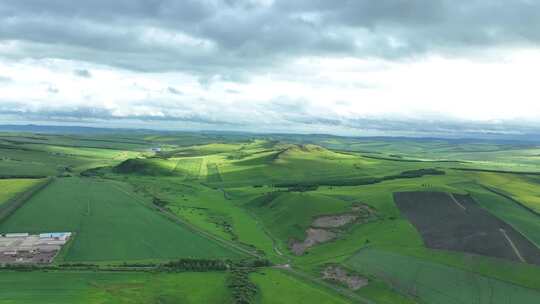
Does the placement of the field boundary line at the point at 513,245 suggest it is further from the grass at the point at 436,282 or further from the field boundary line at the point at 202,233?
the field boundary line at the point at 202,233

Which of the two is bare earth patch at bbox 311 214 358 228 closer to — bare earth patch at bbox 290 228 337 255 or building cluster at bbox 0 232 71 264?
bare earth patch at bbox 290 228 337 255

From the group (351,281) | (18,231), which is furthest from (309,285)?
(18,231)

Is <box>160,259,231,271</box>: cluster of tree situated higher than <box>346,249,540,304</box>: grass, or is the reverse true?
<box>346,249,540,304</box>: grass

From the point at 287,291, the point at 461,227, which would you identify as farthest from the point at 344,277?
the point at 461,227

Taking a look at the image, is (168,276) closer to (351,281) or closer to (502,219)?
(351,281)

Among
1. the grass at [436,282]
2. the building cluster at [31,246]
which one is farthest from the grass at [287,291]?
the building cluster at [31,246]

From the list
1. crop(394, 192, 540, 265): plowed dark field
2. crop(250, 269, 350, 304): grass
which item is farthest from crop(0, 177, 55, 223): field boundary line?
crop(394, 192, 540, 265): plowed dark field
